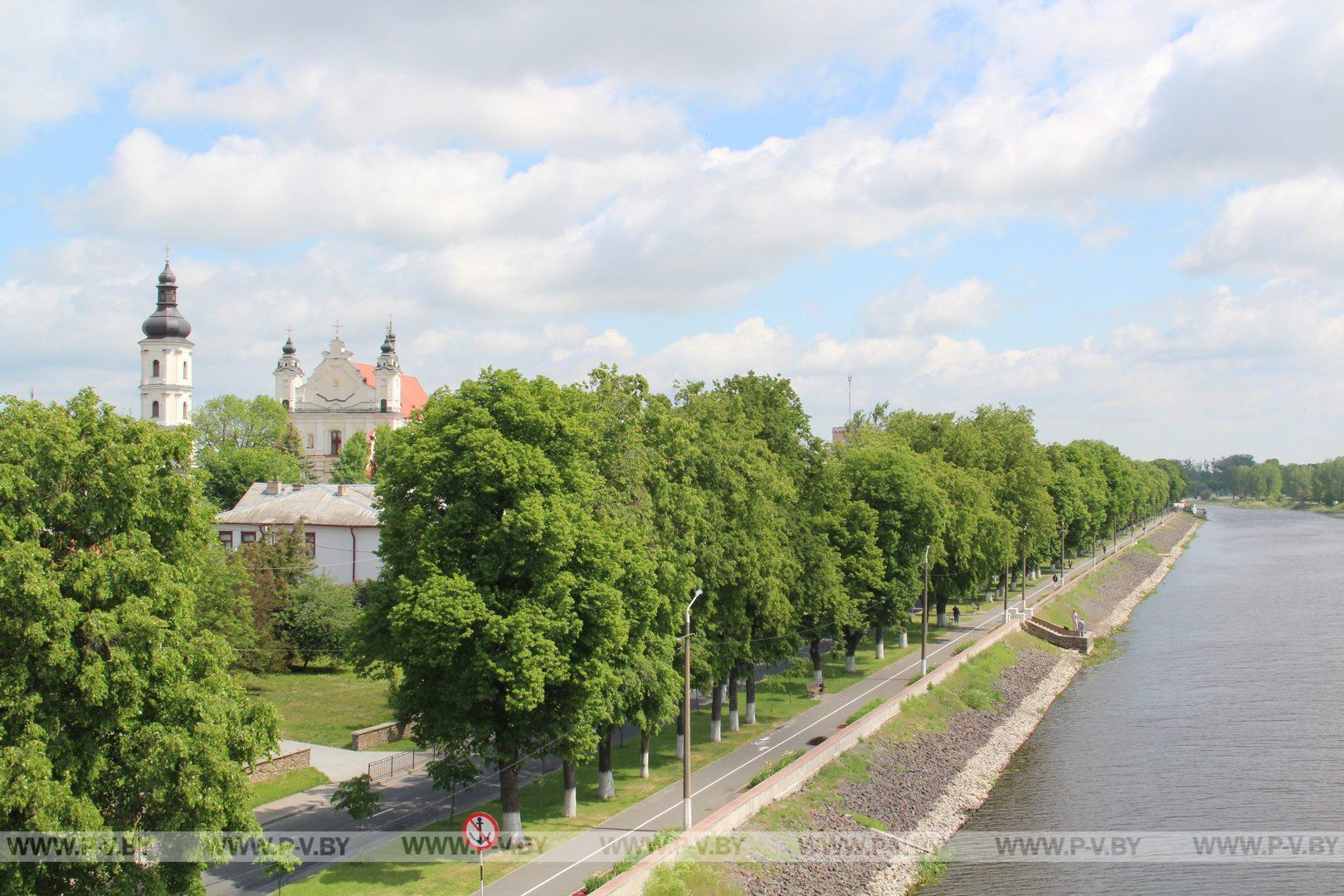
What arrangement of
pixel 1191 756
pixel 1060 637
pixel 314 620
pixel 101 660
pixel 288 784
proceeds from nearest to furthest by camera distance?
pixel 101 660 → pixel 288 784 → pixel 1191 756 → pixel 314 620 → pixel 1060 637

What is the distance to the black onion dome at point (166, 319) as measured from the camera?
107312 mm

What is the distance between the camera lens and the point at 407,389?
142 meters

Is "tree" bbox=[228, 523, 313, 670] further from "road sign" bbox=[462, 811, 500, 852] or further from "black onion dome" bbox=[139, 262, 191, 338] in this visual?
"black onion dome" bbox=[139, 262, 191, 338]

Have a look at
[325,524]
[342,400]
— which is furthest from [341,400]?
[325,524]

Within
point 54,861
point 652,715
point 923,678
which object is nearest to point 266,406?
point 923,678

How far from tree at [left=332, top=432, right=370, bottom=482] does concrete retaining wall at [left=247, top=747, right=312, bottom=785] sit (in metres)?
69.9

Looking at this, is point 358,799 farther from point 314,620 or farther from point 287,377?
point 287,377

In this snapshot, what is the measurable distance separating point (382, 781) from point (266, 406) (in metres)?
102

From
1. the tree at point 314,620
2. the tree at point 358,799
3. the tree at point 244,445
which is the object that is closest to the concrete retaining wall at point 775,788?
the tree at point 358,799

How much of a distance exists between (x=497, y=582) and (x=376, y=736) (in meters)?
15.7

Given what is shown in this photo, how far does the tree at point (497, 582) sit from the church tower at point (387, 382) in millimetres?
109013

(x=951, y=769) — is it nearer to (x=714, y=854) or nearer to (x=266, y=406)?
(x=714, y=854)

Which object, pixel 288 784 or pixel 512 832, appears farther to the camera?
pixel 288 784

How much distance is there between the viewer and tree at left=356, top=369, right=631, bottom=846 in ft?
85.9
